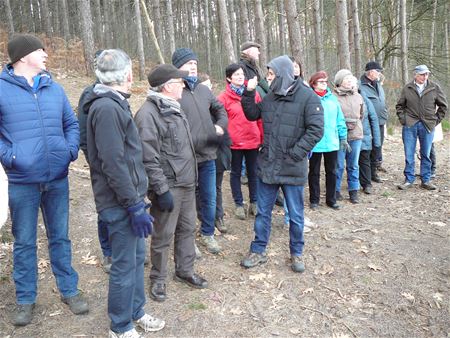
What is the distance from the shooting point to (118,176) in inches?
118

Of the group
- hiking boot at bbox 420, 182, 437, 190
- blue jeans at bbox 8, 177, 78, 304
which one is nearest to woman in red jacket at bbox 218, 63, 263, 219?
blue jeans at bbox 8, 177, 78, 304

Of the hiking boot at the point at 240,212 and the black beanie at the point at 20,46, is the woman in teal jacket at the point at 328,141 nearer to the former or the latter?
the hiking boot at the point at 240,212

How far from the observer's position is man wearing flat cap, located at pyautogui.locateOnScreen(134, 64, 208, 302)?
12.1 feet

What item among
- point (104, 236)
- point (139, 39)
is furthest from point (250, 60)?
point (139, 39)

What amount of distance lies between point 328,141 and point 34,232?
4.30 m

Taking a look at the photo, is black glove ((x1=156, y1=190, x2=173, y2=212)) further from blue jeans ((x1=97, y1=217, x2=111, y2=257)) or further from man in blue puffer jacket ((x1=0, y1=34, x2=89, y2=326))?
blue jeans ((x1=97, y1=217, x2=111, y2=257))

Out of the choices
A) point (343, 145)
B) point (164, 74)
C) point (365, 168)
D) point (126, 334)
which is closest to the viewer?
point (126, 334)

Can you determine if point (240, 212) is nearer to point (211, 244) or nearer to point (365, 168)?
point (211, 244)

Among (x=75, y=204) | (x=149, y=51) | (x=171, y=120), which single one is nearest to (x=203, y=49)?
(x=149, y=51)

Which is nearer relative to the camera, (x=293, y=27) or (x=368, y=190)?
(x=368, y=190)

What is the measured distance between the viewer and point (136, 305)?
11.8 ft

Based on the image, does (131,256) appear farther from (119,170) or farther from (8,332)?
(8,332)

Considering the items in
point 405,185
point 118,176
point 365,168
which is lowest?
point 405,185

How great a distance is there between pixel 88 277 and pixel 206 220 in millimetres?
1473
